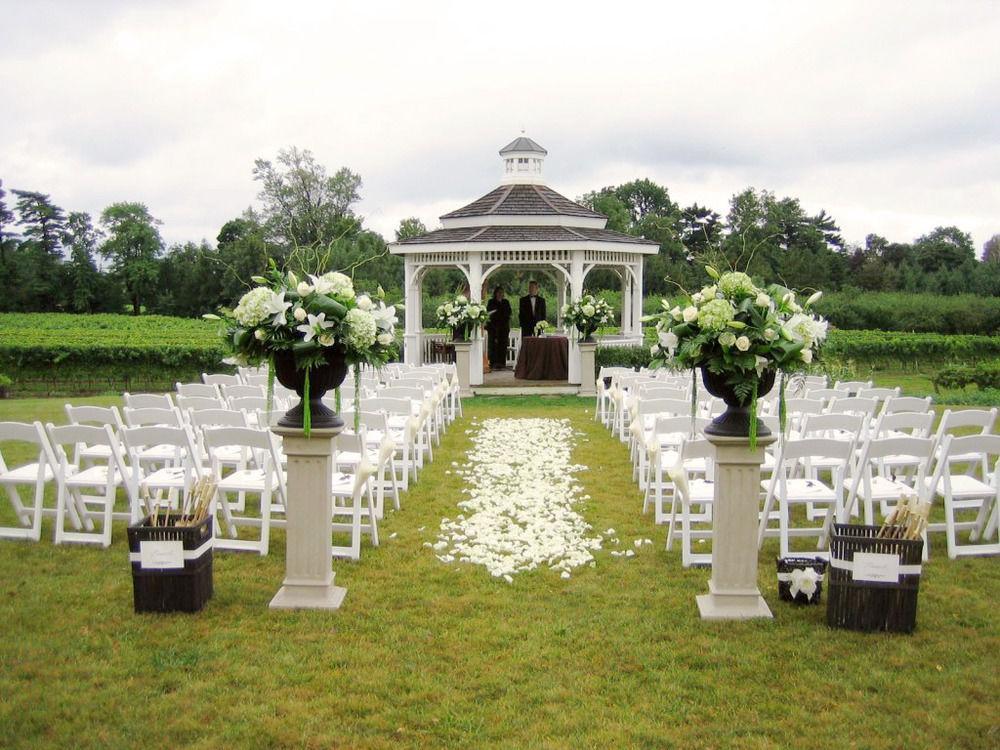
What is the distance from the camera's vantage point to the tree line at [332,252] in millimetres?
41969

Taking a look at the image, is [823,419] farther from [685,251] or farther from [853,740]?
[685,251]

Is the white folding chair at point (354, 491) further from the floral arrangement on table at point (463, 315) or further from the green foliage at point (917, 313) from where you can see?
the green foliage at point (917, 313)

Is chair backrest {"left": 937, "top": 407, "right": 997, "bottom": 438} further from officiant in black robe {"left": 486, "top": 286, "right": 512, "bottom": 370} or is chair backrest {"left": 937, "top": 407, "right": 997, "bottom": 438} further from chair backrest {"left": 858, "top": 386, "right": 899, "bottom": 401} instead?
officiant in black robe {"left": 486, "top": 286, "right": 512, "bottom": 370}

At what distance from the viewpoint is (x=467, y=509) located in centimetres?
810

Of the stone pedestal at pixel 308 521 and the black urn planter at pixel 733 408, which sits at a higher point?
the black urn planter at pixel 733 408

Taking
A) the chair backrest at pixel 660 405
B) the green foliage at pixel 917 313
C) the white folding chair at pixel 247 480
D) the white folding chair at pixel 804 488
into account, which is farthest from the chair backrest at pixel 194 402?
the green foliage at pixel 917 313

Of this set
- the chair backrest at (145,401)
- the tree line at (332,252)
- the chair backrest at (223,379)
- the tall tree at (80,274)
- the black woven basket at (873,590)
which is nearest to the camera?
the black woven basket at (873,590)

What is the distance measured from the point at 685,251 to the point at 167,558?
1720 inches

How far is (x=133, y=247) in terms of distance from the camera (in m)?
61.0

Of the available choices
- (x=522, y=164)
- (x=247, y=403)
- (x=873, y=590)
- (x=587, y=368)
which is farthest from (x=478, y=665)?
(x=522, y=164)

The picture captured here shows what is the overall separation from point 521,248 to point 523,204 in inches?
100

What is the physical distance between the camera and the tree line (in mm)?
41969

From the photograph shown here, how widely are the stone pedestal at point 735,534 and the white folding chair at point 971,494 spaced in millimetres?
1722

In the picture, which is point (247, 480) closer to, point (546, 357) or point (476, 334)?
point (476, 334)
